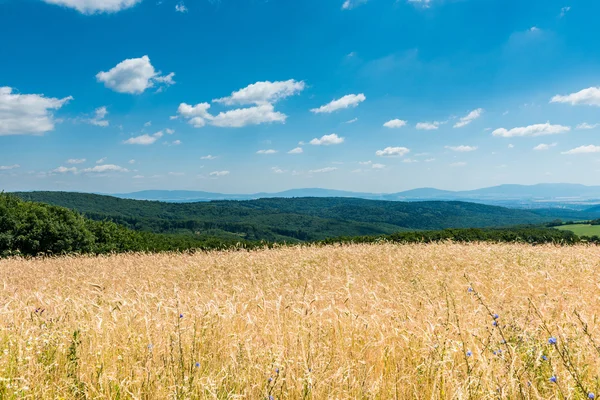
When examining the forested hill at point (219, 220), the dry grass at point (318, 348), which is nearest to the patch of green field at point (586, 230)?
the dry grass at point (318, 348)

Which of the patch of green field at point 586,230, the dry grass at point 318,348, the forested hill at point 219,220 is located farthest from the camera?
the forested hill at point 219,220

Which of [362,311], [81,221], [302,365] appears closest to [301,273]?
[362,311]

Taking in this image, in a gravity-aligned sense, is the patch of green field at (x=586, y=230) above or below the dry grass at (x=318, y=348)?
below

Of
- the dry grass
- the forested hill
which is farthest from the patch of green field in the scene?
the forested hill

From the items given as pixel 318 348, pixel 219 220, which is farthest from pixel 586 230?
pixel 219 220

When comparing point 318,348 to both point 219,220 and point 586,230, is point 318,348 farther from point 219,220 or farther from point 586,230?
point 219,220

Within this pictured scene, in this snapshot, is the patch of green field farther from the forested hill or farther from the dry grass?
the forested hill

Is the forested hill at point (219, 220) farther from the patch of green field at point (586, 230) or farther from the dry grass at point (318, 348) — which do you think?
the dry grass at point (318, 348)

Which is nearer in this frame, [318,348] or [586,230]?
[318,348]

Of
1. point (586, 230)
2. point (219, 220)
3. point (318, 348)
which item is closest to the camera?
point (318, 348)

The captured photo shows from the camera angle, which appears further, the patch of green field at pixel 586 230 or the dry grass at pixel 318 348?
the patch of green field at pixel 586 230

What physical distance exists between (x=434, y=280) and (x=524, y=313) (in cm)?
221

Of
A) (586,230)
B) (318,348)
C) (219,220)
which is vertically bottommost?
(219,220)

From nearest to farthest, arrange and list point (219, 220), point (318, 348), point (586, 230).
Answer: point (318, 348) → point (586, 230) → point (219, 220)
